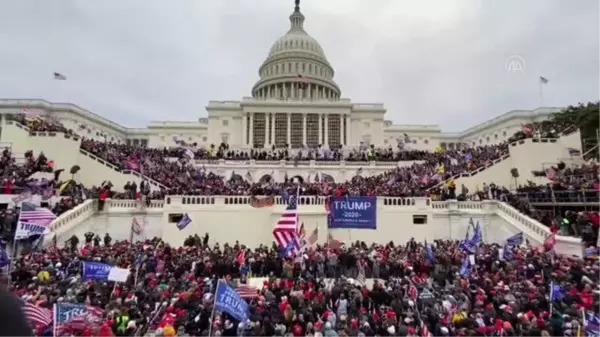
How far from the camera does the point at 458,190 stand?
1359 inches

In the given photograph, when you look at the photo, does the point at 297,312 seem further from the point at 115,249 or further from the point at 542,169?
the point at 542,169

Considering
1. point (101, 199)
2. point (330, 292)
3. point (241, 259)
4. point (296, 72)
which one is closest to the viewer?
point (330, 292)

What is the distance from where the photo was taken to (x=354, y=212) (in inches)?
866

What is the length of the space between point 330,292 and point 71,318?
7.57 metres

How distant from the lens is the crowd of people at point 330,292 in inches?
419

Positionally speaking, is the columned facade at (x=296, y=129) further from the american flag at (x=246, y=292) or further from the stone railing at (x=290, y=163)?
the american flag at (x=246, y=292)

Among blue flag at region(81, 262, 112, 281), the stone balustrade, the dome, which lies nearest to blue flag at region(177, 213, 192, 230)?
the stone balustrade

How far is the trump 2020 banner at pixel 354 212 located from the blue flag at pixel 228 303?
11.9m

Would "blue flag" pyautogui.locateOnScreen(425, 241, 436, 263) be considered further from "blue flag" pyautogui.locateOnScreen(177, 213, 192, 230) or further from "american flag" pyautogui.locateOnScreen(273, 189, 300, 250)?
"blue flag" pyautogui.locateOnScreen(177, 213, 192, 230)

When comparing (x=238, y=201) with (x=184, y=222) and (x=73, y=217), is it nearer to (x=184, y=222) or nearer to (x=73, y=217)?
(x=184, y=222)

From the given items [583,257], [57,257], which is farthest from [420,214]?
[57,257]

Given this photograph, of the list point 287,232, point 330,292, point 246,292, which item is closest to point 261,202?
point 287,232

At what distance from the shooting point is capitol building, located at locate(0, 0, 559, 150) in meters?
76.4

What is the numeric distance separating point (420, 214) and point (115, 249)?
1772cm
